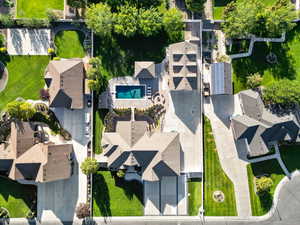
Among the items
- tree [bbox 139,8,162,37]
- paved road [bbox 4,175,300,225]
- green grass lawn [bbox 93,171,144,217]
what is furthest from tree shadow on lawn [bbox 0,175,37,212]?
tree [bbox 139,8,162,37]

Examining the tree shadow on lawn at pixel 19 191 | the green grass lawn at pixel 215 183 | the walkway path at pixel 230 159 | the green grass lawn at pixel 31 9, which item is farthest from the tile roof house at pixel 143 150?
the green grass lawn at pixel 31 9

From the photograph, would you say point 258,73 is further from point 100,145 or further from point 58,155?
point 58,155

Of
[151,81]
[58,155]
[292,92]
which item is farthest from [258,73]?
[58,155]

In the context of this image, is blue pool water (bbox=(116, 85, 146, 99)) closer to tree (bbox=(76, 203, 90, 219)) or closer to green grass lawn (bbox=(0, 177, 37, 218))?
tree (bbox=(76, 203, 90, 219))

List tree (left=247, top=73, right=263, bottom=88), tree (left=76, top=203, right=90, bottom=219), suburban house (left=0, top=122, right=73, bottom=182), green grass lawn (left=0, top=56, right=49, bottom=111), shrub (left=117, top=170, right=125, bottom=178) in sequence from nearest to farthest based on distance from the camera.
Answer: suburban house (left=0, top=122, right=73, bottom=182) → tree (left=76, top=203, right=90, bottom=219) → shrub (left=117, top=170, right=125, bottom=178) → tree (left=247, top=73, right=263, bottom=88) → green grass lawn (left=0, top=56, right=49, bottom=111)

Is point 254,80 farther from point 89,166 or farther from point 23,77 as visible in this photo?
point 23,77

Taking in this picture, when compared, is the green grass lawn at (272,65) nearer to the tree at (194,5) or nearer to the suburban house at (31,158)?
the tree at (194,5)

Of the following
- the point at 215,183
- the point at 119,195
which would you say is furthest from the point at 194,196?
the point at 119,195
